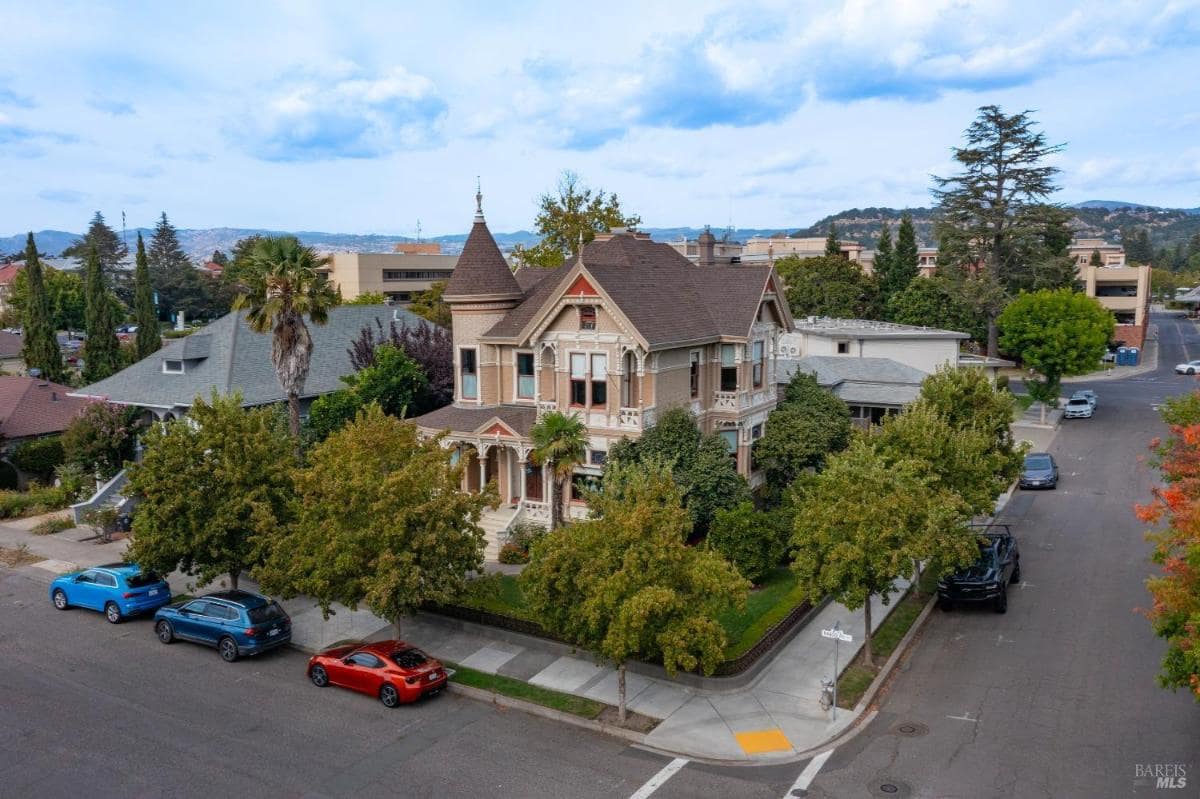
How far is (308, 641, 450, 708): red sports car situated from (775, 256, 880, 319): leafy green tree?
208 ft

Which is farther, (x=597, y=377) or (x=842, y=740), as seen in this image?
(x=597, y=377)

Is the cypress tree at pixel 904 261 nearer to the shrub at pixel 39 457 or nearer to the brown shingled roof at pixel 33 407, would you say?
the brown shingled roof at pixel 33 407

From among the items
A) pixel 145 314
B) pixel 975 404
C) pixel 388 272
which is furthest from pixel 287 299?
pixel 388 272

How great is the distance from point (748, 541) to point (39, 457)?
34526 millimetres

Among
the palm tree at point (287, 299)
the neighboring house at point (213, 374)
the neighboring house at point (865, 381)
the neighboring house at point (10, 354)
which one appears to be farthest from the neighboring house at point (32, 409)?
the neighboring house at point (865, 381)

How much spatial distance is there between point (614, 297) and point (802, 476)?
869cm

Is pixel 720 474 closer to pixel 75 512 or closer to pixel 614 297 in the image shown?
pixel 614 297

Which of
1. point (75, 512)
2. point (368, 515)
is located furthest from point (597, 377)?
point (75, 512)

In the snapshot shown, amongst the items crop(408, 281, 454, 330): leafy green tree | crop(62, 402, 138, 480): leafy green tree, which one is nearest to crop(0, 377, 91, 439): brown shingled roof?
crop(62, 402, 138, 480): leafy green tree

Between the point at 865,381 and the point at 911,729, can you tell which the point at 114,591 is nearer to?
the point at 911,729

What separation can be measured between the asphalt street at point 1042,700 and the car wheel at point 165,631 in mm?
17421

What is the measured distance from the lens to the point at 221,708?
20562 mm

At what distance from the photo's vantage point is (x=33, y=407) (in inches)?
1800

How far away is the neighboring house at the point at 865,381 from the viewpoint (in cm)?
4453
